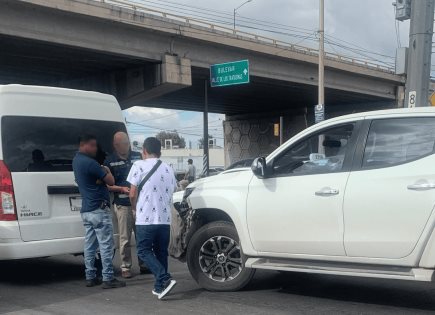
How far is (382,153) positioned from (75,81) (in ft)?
90.9

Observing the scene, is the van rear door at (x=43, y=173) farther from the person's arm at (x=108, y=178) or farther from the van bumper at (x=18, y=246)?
the person's arm at (x=108, y=178)

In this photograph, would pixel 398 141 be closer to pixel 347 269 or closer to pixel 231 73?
pixel 347 269

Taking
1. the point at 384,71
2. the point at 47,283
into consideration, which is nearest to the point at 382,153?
the point at 47,283

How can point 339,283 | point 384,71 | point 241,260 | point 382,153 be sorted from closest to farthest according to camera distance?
point 382,153, point 241,260, point 339,283, point 384,71

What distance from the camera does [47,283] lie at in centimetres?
689

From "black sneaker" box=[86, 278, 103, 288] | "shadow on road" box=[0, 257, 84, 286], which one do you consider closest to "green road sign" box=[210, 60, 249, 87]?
"shadow on road" box=[0, 257, 84, 286]

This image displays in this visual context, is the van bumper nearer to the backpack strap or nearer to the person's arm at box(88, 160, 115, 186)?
the person's arm at box(88, 160, 115, 186)

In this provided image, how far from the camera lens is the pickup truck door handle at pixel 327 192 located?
5367mm

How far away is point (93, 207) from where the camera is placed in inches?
257

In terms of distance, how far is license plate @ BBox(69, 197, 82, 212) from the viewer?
688 cm

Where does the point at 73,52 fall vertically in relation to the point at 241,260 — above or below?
above

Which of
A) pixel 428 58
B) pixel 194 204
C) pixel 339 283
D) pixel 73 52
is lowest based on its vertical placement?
pixel 339 283

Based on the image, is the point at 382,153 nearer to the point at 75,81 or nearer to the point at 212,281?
the point at 212,281

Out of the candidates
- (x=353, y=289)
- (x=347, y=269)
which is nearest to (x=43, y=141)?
(x=347, y=269)
